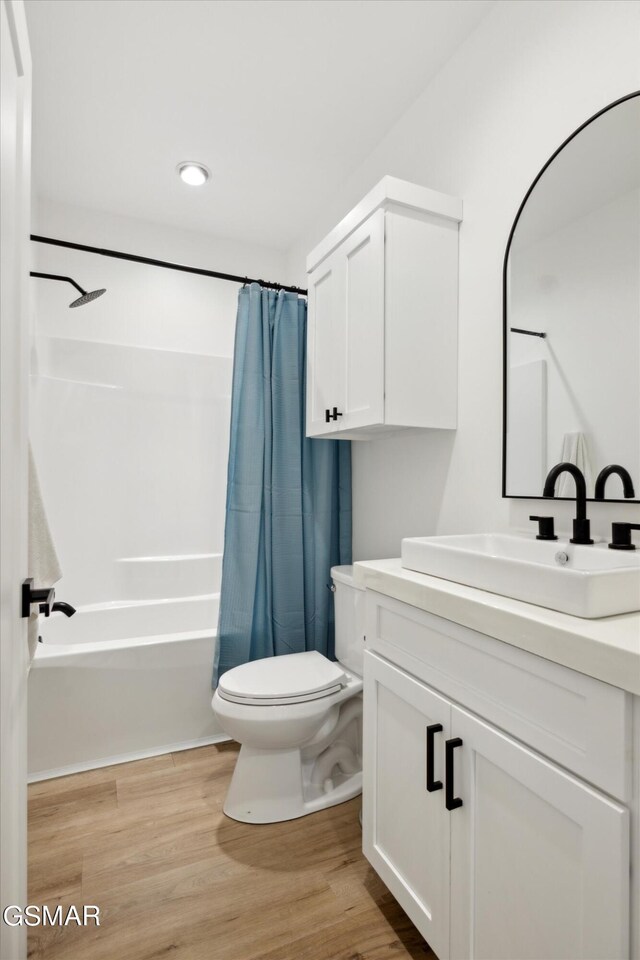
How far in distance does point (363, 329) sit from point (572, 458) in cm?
79

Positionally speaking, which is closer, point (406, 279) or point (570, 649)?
point (570, 649)

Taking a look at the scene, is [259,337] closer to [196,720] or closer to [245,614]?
[245,614]

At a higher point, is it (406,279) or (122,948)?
(406,279)

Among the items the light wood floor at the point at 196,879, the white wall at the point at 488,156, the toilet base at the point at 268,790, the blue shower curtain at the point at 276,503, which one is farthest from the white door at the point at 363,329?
the light wood floor at the point at 196,879

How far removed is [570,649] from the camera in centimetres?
74

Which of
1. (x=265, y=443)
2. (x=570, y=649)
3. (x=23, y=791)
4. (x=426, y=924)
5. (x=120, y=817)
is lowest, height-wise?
(x=120, y=817)

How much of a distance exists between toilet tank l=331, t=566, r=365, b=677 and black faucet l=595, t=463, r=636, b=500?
0.96 meters

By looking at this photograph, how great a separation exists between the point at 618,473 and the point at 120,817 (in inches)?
73.8

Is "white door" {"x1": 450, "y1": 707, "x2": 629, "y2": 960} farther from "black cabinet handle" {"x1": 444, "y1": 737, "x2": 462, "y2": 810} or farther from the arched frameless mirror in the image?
the arched frameless mirror

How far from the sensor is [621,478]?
3.67ft

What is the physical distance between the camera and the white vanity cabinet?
70 cm

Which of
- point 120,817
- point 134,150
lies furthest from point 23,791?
point 134,150

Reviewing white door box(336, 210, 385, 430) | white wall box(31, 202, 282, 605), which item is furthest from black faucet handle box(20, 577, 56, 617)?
white wall box(31, 202, 282, 605)

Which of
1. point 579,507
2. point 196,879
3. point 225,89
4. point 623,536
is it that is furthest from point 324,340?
point 196,879
